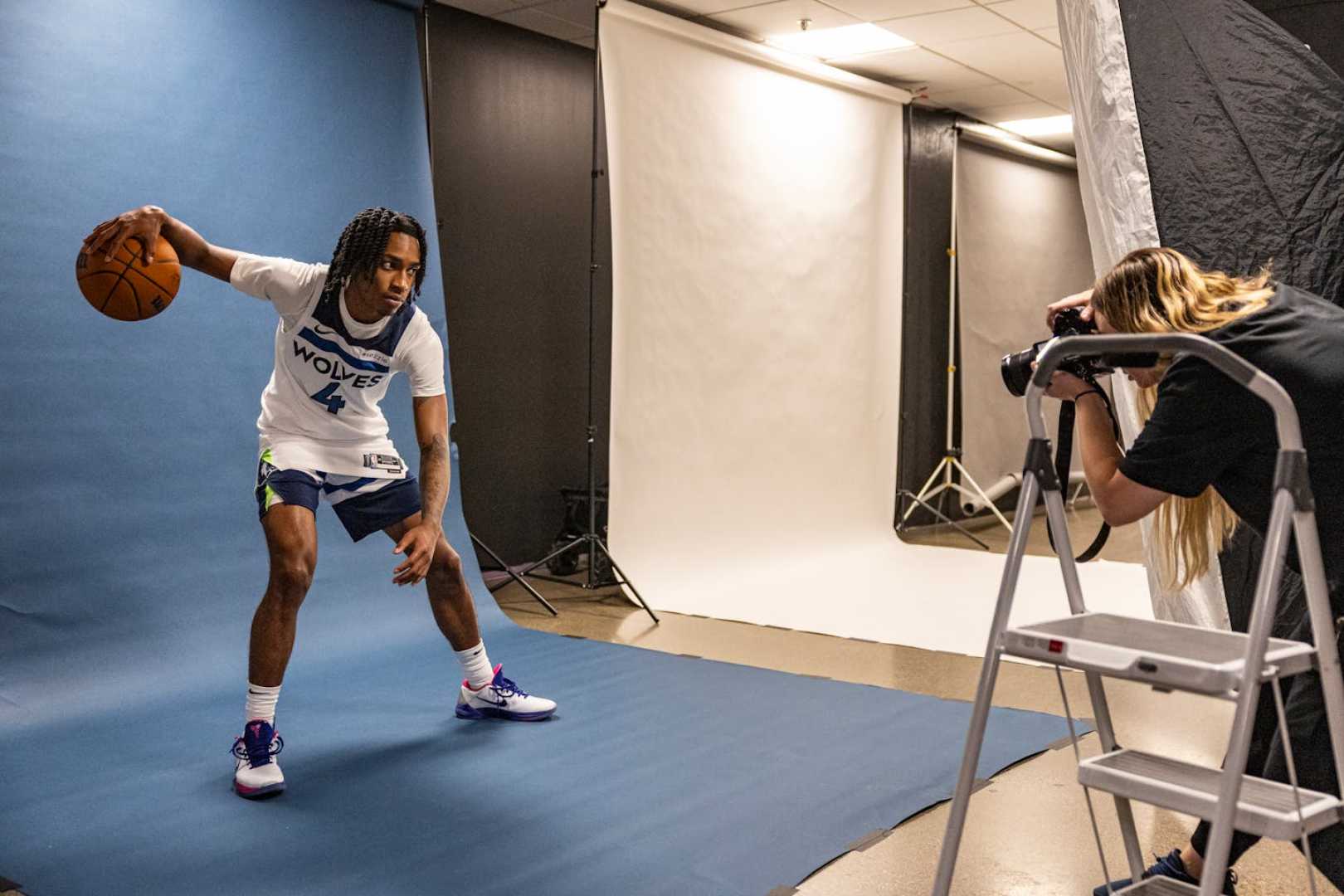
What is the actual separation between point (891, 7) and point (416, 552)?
381cm

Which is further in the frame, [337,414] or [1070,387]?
[337,414]

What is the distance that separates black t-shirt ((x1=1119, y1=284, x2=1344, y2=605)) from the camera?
1649 millimetres

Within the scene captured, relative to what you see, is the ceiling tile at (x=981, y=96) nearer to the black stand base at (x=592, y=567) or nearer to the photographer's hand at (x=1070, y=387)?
the black stand base at (x=592, y=567)

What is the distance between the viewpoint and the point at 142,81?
377 cm

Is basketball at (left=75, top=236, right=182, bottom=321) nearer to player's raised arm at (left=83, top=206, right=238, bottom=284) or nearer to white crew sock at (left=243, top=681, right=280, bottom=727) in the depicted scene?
player's raised arm at (left=83, top=206, right=238, bottom=284)

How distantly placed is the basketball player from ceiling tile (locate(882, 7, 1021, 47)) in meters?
3.43

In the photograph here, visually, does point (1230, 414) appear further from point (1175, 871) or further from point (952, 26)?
point (952, 26)

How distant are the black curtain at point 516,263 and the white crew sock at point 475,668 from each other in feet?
6.83

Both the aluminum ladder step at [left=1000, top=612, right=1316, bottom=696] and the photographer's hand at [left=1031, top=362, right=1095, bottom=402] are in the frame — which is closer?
the aluminum ladder step at [left=1000, top=612, right=1316, bottom=696]

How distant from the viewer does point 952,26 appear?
18.9 ft

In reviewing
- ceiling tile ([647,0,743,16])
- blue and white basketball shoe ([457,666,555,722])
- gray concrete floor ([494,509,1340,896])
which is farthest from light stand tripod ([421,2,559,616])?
blue and white basketball shoe ([457,666,555,722])

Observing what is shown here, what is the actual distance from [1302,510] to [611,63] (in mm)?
4228

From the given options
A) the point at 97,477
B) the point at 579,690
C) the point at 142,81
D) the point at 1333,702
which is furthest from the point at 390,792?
the point at 142,81

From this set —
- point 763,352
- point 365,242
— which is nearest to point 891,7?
point 763,352
